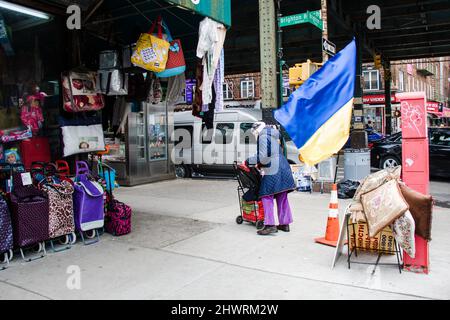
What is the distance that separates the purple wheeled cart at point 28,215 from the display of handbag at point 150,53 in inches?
89.1

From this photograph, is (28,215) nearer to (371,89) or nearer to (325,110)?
(325,110)

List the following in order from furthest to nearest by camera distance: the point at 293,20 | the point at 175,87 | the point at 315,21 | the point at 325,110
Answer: the point at 293,20, the point at 315,21, the point at 175,87, the point at 325,110

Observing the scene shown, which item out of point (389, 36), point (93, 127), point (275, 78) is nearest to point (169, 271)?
point (93, 127)

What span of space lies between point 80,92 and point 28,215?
2160mm

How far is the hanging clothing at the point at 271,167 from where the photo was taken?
6277 millimetres

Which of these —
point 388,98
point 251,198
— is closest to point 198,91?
point 251,198

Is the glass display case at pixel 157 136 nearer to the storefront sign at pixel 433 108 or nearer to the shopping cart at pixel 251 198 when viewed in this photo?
Answer: the shopping cart at pixel 251 198

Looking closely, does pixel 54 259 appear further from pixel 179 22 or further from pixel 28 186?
pixel 179 22

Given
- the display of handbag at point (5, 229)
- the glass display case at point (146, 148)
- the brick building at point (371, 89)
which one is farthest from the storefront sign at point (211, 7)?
the brick building at point (371, 89)

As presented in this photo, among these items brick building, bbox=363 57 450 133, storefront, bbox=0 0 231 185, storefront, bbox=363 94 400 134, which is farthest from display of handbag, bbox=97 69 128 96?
storefront, bbox=363 94 400 134

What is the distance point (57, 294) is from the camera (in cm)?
415

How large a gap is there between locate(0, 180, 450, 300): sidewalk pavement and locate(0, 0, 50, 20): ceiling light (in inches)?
136

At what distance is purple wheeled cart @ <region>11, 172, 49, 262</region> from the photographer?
16.8 feet

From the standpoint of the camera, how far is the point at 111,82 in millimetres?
6676
